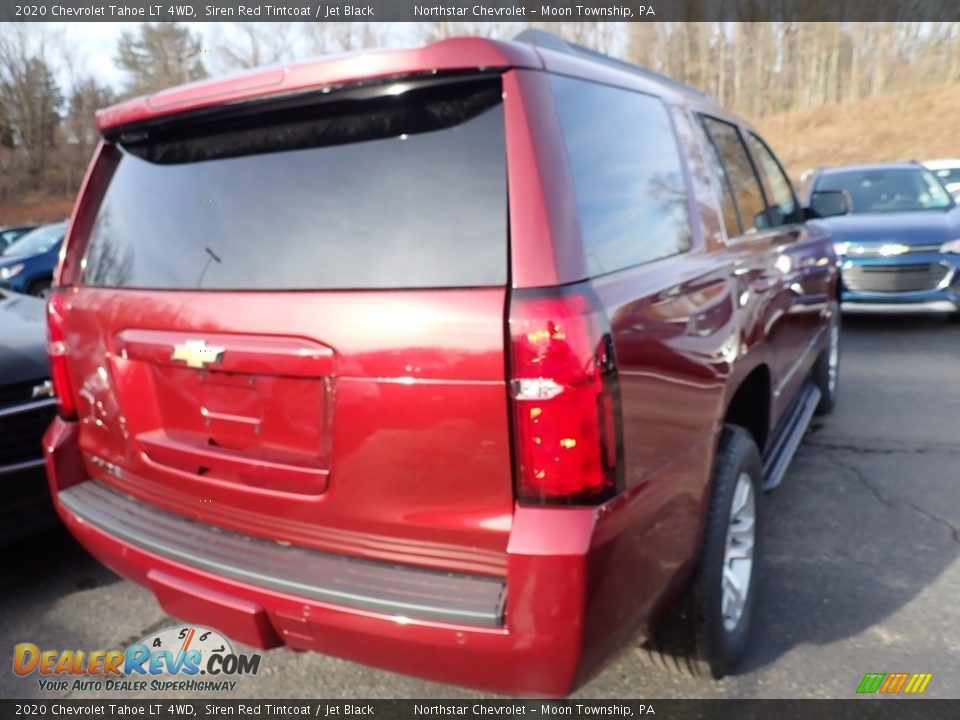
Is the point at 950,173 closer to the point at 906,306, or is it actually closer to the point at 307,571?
the point at 906,306

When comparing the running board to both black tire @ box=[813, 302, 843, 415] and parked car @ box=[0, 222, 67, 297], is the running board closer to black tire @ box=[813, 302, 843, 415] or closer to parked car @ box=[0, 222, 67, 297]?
black tire @ box=[813, 302, 843, 415]

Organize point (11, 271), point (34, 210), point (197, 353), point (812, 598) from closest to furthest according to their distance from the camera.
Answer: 1. point (197, 353)
2. point (812, 598)
3. point (11, 271)
4. point (34, 210)

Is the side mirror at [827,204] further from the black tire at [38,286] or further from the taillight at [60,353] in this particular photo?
the black tire at [38,286]

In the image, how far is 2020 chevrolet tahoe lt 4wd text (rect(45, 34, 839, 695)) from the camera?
68.5 inches

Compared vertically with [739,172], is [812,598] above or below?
below

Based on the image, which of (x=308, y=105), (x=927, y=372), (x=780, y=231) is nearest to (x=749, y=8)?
(x=927, y=372)

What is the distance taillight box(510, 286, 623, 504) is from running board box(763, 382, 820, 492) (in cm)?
159

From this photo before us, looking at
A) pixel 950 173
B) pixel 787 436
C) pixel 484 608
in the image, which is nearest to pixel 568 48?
pixel 484 608

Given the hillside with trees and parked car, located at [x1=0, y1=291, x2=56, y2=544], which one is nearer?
parked car, located at [x1=0, y1=291, x2=56, y2=544]

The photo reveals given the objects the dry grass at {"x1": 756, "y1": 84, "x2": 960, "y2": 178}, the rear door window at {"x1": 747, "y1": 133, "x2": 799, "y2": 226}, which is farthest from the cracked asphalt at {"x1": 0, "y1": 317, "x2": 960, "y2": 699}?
the dry grass at {"x1": 756, "y1": 84, "x2": 960, "y2": 178}

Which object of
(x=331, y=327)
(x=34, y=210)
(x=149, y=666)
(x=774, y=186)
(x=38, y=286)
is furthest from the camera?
(x=34, y=210)

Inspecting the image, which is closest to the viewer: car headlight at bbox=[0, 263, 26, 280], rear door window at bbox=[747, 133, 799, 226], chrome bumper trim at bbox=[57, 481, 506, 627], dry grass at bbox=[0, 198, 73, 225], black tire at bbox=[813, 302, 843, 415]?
chrome bumper trim at bbox=[57, 481, 506, 627]

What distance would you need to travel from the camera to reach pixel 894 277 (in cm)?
771

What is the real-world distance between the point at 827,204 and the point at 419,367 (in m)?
4.28
